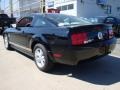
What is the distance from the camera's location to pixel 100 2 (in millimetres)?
35094

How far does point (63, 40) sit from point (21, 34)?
2.38 m

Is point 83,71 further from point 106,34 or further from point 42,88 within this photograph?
point 42,88

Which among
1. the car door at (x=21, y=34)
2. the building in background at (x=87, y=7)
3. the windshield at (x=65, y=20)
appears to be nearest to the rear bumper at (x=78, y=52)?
the windshield at (x=65, y=20)

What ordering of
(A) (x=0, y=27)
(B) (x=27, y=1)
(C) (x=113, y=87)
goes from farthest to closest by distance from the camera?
(B) (x=27, y=1), (A) (x=0, y=27), (C) (x=113, y=87)

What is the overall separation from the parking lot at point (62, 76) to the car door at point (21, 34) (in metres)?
0.58

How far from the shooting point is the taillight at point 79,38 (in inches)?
208

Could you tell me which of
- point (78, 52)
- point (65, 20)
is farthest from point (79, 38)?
point (65, 20)

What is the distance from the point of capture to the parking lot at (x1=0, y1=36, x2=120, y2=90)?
16.6ft

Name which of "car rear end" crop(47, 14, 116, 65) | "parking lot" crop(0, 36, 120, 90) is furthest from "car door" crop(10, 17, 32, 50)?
"car rear end" crop(47, 14, 116, 65)

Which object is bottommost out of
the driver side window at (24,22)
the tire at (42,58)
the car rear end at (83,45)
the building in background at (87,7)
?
the tire at (42,58)

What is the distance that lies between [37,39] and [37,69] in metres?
0.79

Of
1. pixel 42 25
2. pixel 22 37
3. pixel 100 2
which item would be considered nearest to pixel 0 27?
pixel 22 37

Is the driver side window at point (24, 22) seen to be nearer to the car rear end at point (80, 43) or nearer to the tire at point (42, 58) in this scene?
the tire at point (42, 58)

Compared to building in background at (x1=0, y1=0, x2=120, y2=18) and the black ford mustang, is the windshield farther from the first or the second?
building in background at (x1=0, y1=0, x2=120, y2=18)
